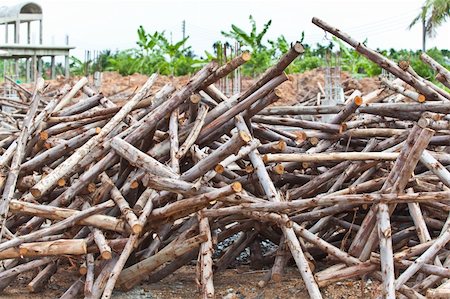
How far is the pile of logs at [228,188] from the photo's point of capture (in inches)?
173

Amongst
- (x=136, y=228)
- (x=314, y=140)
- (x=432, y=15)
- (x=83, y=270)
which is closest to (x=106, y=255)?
(x=136, y=228)

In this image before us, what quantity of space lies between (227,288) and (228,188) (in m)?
0.99

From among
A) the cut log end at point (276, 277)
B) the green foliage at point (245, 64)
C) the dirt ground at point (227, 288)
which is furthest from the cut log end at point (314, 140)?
the green foliage at point (245, 64)

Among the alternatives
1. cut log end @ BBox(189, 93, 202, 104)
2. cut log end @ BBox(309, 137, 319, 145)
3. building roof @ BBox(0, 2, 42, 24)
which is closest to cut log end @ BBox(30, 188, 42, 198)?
cut log end @ BBox(189, 93, 202, 104)

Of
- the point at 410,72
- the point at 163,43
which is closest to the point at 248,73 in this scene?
the point at 163,43

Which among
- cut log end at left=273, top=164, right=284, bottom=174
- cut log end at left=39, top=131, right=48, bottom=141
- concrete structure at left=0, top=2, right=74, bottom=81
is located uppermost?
cut log end at left=273, top=164, right=284, bottom=174

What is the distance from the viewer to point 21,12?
107ft

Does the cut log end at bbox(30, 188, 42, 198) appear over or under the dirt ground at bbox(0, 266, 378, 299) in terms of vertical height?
over

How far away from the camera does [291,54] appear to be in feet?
15.3

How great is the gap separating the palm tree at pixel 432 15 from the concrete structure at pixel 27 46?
15.9 meters

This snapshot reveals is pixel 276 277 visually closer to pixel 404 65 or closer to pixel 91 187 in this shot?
pixel 91 187

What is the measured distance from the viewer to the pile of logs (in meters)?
4.38

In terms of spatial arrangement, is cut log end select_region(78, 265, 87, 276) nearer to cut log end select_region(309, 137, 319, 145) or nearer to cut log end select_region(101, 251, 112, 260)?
cut log end select_region(101, 251, 112, 260)

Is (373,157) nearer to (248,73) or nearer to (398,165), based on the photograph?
(398,165)
